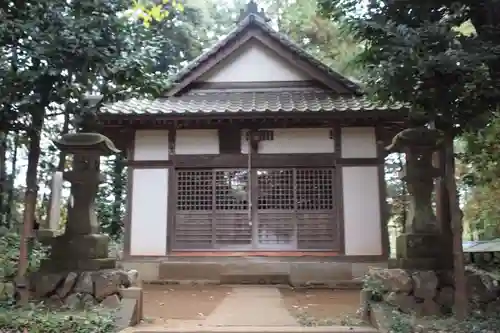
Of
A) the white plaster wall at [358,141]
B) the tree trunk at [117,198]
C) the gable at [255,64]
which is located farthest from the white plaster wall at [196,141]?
the tree trunk at [117,198]

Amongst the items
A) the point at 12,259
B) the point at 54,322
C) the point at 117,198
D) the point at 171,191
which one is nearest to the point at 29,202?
the point at 54,322

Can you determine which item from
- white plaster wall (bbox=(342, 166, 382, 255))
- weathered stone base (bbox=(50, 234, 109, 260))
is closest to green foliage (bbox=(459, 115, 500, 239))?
white plaster wall (bbox=(342, 166, 382, 255))

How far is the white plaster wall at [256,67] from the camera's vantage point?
1214cm

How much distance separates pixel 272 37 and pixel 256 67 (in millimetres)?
871

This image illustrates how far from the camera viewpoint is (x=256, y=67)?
12180mm

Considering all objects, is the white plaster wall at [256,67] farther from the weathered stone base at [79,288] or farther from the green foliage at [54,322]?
the green foliage at [54,322]

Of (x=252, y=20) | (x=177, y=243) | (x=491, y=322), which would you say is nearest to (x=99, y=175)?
(x=177, y=243)

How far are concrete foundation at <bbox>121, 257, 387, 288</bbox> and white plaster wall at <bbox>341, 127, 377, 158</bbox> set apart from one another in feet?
8.43

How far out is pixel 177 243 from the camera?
35.9 feet

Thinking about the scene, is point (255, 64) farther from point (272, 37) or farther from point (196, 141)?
point (196, 141)

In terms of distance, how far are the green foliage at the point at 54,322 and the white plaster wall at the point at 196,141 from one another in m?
6.01

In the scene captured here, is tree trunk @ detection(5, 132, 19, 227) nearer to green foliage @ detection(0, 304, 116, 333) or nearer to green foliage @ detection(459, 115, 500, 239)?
green foliage @ detection(0, 304, 116, 333)

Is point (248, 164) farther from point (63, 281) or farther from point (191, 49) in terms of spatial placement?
point (191, 49)

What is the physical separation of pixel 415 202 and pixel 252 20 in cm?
731
